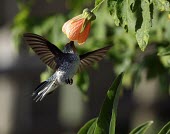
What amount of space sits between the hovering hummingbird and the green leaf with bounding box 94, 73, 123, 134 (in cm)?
13

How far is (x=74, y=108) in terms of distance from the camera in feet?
Answer: 27.6

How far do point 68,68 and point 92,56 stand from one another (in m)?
0.08

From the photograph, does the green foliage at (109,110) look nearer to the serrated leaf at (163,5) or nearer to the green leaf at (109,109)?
the green leaf at (109,109)

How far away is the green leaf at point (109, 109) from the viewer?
1.65 meters

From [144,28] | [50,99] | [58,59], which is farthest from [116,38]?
[50,99]

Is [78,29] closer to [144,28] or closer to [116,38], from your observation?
[144,28]

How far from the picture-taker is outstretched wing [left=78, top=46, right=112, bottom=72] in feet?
5.90

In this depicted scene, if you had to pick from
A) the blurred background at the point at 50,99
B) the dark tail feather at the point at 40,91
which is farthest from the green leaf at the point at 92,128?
the blurred background at the point at 50,99

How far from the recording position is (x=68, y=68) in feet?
5.86

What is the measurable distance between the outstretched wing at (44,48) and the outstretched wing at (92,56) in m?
0.06

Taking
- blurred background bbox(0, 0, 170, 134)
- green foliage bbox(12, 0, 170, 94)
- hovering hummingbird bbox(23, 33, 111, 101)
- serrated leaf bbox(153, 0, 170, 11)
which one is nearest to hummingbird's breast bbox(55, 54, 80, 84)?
hovering hummingbird bbox(23, 33, 111, 101)

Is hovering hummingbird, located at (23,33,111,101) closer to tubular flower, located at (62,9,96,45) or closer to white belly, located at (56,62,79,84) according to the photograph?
white belly, located at (56,62,79,84)

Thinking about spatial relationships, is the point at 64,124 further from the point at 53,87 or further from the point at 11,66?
the point at 53,87

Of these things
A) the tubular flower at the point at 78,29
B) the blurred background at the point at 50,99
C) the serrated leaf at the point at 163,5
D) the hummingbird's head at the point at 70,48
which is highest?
the serrated leaf at the point at 163,5
